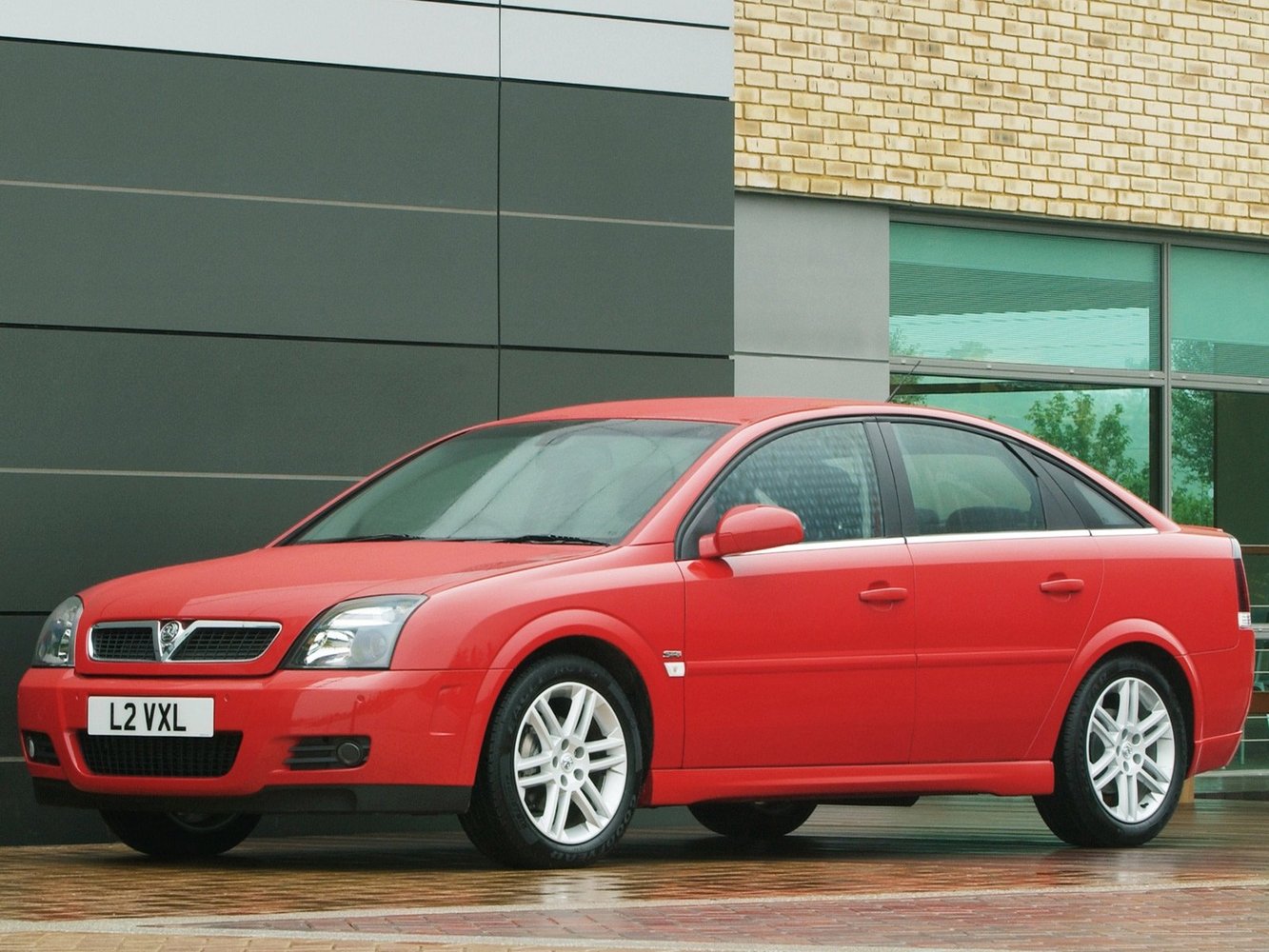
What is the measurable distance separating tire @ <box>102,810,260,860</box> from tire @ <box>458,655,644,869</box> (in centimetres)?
151

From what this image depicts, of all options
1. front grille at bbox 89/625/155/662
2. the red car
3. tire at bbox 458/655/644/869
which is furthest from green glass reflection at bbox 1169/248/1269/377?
front grille at bbox 89/625/155/662

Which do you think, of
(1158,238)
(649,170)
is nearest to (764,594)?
(649,170)

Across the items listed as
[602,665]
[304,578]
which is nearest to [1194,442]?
[602,665]

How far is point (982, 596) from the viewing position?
9609 millimetres

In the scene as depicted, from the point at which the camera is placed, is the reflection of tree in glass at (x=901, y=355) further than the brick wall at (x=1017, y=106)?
Yes

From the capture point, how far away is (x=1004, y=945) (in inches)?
252

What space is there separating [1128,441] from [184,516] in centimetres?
670

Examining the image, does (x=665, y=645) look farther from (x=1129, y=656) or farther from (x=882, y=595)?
(x=1129, y=656)

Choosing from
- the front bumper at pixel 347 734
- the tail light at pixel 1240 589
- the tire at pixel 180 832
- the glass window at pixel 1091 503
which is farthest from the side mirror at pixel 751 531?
the tail light at pixel 1240 589

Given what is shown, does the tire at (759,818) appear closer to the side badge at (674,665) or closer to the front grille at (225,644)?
the side badge at (674,665)

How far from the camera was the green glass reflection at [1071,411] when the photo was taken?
50.1ft

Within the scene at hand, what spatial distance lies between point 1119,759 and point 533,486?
266cm

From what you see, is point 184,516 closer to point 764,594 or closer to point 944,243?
point 764,594

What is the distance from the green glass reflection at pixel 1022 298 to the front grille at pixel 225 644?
7.48 metres
